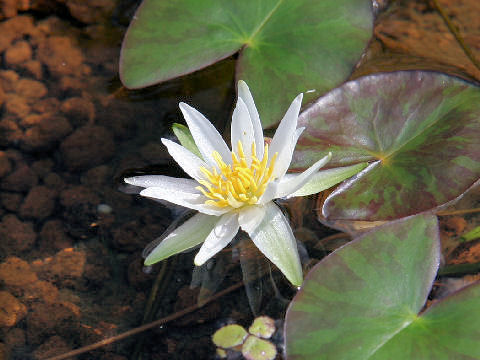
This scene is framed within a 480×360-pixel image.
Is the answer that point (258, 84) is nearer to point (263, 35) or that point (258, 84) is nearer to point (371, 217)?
point (263, 35)

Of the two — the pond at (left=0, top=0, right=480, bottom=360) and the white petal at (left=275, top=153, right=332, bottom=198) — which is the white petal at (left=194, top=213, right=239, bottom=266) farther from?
the pond at (left=0, top=0, right=480, bottom=360)

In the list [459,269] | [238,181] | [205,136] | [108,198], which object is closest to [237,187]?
[238,181]

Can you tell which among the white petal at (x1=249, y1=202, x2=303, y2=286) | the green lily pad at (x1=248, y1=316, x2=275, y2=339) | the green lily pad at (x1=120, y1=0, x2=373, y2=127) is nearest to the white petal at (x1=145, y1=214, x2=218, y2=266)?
the white petal at (x1=249, y1=202, x2=303, y2=286)

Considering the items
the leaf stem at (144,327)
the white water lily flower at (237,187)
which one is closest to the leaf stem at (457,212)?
the white water lily flower at (237,187)

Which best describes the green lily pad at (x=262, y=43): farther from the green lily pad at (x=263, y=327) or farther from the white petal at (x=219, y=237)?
the green lily pad at (x=263, y=327)

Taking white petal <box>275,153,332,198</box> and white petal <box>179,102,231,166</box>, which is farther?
white petal <box>179,102,231,166</box>

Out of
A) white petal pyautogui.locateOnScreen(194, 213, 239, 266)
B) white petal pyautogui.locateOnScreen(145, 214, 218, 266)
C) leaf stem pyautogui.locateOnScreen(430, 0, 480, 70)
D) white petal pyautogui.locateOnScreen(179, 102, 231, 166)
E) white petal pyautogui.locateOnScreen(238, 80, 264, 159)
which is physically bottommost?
white petal pyautogui.locateOnScreen(145, 214, 218, 266)

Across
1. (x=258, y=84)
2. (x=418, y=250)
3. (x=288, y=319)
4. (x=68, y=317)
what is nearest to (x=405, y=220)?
(x=418, y=250)
